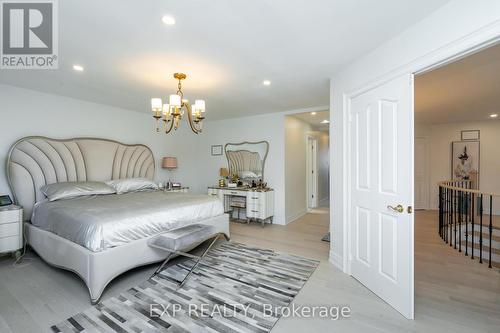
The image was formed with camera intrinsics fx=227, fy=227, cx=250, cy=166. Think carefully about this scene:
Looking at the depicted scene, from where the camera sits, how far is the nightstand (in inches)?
109

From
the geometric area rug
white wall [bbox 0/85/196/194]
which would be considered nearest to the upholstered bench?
the geometric area rug

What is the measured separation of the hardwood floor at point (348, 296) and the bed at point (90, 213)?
0.20 meters

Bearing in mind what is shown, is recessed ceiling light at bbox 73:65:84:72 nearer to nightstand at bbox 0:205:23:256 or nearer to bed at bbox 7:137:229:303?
bed at bbox 7:137:229:303

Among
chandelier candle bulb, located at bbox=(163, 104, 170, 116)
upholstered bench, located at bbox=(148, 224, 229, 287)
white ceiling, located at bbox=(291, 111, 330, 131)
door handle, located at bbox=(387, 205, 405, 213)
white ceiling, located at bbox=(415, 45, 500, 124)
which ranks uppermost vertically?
white ceiling, located at bbox=(415, 45, 500, 124)

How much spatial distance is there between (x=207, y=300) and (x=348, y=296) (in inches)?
53.0

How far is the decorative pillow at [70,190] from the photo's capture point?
122 inches

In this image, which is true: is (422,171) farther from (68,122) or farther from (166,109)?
(68,122)

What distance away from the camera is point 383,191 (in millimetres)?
2168

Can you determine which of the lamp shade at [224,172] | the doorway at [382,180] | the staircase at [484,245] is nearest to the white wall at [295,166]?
the lamp shade at [224,172]

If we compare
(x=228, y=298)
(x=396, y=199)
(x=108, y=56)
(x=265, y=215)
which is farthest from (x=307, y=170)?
(x=108, y=56)

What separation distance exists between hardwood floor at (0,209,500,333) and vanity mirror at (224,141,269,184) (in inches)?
89.9

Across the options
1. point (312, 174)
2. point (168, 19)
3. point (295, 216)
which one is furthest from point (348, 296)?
point (312, 174)

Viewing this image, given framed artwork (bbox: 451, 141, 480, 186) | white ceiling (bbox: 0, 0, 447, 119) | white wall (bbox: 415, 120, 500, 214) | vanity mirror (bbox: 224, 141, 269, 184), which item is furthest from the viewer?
framed artwork (bbox: 451, 141, 480, 186)

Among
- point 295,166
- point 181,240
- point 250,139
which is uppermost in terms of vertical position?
point 250,139
